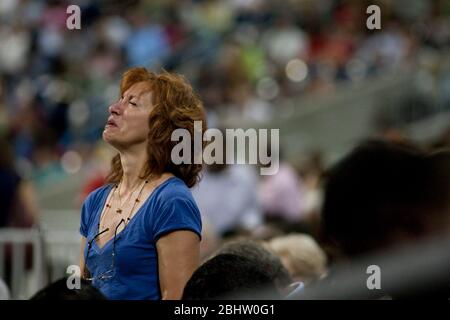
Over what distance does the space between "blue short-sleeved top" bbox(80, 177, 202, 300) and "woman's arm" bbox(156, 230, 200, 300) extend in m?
0.02

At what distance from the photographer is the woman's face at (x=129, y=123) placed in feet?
11.1

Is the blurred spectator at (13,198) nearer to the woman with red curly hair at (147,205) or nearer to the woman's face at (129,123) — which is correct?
the woman with red curly hair at (147,205)

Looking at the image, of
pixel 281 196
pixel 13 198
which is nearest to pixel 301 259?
pixel 13 198

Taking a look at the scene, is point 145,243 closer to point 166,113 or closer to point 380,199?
point 166,113

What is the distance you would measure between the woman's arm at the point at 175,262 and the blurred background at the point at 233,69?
750cm

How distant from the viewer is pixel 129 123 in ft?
11.1

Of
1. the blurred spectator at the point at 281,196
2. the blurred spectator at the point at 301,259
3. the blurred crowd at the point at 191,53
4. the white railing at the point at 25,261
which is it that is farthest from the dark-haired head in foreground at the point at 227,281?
the blurred crowd at the point at 191,53

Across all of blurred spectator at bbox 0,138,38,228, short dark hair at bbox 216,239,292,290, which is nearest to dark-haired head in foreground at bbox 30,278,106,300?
short dark hair at bbox 216,239,292,290

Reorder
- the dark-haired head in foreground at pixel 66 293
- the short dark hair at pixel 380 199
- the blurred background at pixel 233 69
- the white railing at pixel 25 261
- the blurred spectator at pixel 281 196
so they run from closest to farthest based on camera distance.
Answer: the short dark hair at pixel 380 199
the dark-haired head in foreground at pixel 66 293
the white railing at pixel 25 261
the blurred spectator at pixel 281 196
the blurred background at pixel 233 69

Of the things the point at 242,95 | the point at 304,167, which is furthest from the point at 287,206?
the point at 242,95

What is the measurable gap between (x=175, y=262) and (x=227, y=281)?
0.28 m

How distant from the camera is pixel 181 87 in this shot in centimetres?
342
